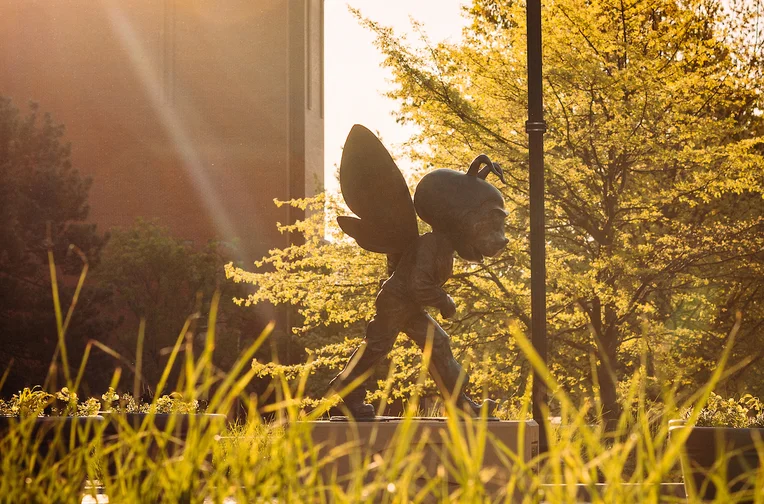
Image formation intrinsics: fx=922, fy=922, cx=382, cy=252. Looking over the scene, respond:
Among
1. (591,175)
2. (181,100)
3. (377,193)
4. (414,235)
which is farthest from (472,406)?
(181,100)

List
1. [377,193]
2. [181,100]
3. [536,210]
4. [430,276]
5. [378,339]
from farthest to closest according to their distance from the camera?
[181,100]
[536,210]
[377,193]
[378,339]
[430,276]

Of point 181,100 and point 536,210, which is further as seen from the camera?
point 181,100

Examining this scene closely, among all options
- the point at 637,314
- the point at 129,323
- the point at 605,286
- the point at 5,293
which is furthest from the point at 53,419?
the point at 129,323

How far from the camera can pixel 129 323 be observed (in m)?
35.5

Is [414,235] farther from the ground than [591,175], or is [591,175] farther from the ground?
[591,175]

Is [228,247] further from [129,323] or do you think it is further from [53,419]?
[53,419]

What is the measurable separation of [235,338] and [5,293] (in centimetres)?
968

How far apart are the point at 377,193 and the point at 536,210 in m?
1.90

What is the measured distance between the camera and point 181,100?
42.8 m

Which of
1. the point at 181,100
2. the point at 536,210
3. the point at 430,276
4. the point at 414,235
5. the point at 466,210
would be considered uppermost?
the point at 181,100

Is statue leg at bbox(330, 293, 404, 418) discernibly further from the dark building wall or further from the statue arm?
the dark building wall

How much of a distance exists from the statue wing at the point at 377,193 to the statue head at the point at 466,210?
0.18m

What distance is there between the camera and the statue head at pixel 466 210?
681 cm

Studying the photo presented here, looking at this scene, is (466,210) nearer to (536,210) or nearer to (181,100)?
(536,210)
